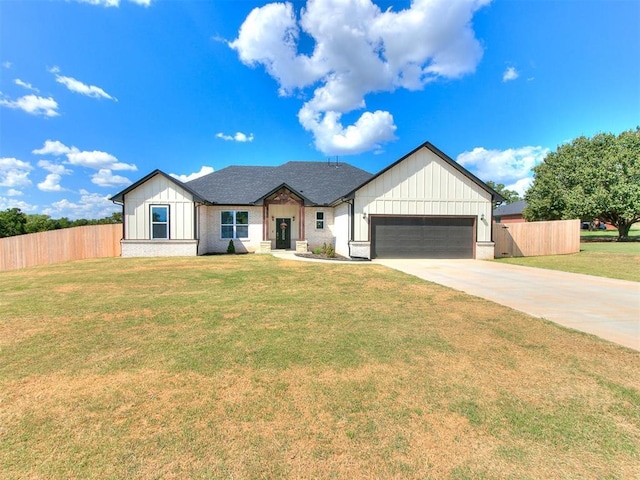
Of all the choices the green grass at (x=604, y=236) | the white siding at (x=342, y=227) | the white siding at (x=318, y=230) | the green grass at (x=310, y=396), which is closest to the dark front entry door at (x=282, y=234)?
the white siding at (x=318, y=230)

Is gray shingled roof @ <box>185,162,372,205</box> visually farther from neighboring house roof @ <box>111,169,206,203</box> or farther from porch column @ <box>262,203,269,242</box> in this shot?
neighboring house roof @ <box>111,169,206,203</box>

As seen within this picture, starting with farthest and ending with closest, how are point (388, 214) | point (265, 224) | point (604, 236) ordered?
point (604, 236) < point (265, 224) < point (388, 214)

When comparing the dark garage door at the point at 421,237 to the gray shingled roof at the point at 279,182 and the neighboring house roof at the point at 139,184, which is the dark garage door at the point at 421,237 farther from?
the neighboring house roof at the point at 139,184

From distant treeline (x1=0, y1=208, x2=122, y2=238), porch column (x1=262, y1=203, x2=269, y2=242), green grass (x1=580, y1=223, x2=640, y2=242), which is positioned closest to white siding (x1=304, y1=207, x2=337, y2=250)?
porch column (x1=262, y1=203, x2=269, y2=242)

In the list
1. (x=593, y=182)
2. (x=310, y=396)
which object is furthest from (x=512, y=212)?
(x=310, y=396)

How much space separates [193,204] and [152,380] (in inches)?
588

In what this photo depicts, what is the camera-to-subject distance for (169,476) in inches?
79.6

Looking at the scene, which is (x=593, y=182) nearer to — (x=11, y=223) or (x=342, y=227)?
(x=342, y=227)

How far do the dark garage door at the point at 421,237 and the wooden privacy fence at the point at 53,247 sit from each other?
606 inches

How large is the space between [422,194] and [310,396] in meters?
14.7

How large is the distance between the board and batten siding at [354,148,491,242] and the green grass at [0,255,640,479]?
10475 mm

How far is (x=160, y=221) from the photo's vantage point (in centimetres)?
1672

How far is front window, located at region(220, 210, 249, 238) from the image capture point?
19.0 meters

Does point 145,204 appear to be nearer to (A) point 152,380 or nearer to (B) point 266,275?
(B) point 266,275
